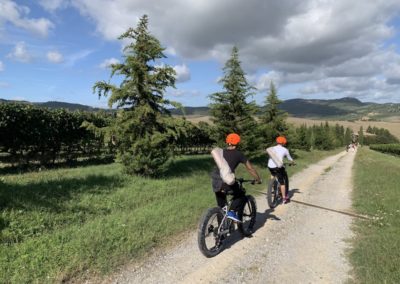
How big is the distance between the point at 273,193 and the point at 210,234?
15.3ft

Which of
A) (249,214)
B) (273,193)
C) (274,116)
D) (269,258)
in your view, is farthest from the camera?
(274,116)

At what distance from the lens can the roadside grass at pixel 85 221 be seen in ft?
17.3

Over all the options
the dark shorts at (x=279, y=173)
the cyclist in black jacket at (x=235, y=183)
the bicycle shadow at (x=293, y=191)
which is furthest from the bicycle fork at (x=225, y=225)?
the bicycle shadow at (x=293, y=191)

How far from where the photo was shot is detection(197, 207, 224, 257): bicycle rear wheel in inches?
231

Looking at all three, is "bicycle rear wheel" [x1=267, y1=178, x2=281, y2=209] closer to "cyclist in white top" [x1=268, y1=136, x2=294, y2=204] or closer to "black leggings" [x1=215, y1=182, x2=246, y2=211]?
"cyclist in white top" [x1=268, y1=136, x2=294, y2=204]

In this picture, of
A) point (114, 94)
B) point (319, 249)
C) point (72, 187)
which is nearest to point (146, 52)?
point (114, 94)

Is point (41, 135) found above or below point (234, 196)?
above

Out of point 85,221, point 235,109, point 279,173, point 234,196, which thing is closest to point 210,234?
point 234,196

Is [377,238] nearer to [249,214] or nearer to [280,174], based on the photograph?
[249,214]

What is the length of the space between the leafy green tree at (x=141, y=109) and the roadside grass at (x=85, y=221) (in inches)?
33.7

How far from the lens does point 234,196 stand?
6707 millimetres

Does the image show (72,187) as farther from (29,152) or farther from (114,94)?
(29,152)

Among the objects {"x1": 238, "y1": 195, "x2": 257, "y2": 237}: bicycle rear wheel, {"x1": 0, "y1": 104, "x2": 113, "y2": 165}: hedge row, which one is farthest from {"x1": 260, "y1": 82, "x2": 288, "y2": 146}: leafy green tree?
{"x1": 238, "y1": 195, "x2": 257, "y2": 237}: bicycle rear wheel

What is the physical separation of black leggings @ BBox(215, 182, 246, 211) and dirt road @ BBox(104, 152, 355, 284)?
2.73 feet
